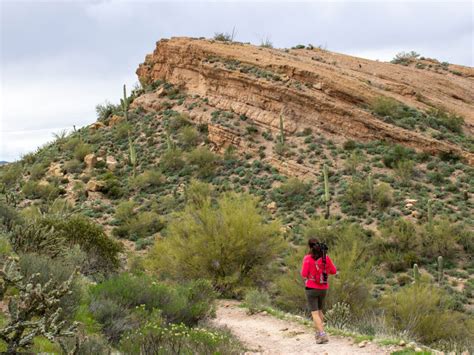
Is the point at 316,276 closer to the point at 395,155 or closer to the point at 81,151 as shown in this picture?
the point at 395,155

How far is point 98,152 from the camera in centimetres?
3681

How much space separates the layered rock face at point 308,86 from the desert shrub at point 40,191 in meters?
11.6

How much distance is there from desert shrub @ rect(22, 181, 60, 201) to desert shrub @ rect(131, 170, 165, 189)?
16.1 feet

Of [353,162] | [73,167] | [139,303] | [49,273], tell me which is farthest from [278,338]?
[73,167]

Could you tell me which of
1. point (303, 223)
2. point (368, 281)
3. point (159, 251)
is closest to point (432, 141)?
point (303, 223)

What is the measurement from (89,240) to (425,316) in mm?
8366

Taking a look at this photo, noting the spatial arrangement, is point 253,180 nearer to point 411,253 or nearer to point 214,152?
point 214,152

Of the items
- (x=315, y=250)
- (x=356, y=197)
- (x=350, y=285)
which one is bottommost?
(x=350, y=285)

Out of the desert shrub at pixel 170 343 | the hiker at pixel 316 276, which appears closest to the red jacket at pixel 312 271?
the hiker at pixel 316 276

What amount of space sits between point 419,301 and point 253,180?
56.5ft

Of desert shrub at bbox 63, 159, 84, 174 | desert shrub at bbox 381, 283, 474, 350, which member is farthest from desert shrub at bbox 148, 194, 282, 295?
desert shrub at bbox 63, 159, 84, 174

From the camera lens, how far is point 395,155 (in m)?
28.5

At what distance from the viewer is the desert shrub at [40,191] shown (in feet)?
107

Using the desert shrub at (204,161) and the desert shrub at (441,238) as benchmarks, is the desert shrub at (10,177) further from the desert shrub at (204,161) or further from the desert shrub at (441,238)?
the desert shrub at (441,238)
